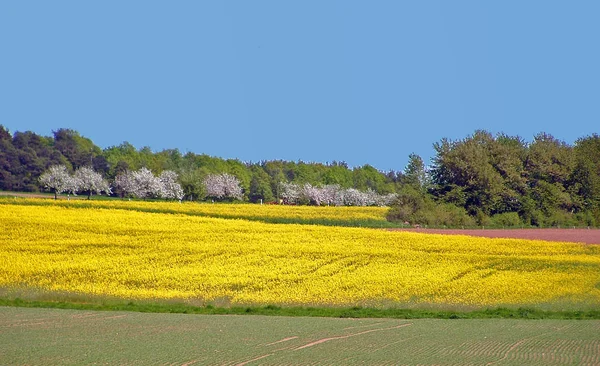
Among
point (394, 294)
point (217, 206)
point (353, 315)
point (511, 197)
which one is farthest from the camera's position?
point (511, 197)

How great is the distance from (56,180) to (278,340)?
9013 cm

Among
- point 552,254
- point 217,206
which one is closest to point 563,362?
point 552,254

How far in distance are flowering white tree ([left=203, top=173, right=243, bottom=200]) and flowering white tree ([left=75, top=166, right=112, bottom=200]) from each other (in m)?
12.5

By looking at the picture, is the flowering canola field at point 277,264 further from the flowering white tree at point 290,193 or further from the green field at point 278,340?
the flowering white tree at point 290,193

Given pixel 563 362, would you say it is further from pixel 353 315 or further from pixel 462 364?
pixel 353 315

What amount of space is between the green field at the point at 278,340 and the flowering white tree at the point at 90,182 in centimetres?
8413

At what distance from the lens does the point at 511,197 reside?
73750 mm

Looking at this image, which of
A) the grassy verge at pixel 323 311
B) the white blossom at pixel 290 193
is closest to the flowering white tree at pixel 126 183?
the white blossom at pixel 290 193

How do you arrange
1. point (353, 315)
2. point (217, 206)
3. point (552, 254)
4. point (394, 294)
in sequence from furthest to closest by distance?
point (217, 206), point (552, 254), point (394, 294), point (353, 315)

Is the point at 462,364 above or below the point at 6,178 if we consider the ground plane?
below

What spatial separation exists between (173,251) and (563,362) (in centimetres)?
2334

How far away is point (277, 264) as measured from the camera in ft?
111

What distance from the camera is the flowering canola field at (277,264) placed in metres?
28.6

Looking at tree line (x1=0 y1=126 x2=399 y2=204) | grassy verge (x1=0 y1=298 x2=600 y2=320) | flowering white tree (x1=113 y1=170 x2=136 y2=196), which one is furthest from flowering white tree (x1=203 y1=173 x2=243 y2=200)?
grassy verge (x1=0 y1=298 x2=600 y2=320)
